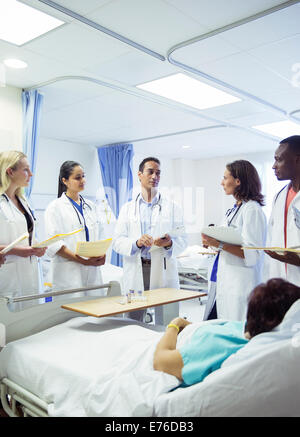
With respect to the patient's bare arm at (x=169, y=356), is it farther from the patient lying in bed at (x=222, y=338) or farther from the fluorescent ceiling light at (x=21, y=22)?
the fluorescent ceiling light at (x=21, y=22)

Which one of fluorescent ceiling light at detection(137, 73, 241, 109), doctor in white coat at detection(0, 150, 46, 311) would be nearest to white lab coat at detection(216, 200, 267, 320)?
doctor in white coat at detection(0, 150, 46, 311)

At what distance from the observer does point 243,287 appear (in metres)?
2.00

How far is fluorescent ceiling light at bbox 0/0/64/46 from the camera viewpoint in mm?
1854

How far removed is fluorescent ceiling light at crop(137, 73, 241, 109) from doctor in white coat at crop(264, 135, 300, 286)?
129 cm

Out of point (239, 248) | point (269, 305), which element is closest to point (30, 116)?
point (239, 248)

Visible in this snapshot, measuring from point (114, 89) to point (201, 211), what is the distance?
2.40 m

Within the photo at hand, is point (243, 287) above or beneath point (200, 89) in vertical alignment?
beneath

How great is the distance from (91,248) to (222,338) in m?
1.08

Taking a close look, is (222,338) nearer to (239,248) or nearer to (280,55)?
(239,248)

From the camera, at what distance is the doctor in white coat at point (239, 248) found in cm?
192

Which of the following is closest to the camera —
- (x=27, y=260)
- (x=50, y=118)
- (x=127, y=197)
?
(x=27, y=260)

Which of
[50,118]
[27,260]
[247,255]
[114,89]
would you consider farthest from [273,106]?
[27,260]

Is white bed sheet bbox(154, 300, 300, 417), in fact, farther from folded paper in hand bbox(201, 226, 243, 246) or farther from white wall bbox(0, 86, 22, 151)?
white wall bbox(0, 86, 22, 151)
